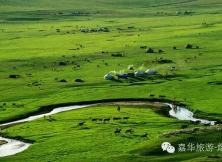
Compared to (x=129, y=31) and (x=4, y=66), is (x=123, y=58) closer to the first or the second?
(x=4, y=66)

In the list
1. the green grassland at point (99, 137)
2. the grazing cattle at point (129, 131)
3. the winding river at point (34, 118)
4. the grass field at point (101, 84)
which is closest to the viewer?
the green grassland at point (99, 137)

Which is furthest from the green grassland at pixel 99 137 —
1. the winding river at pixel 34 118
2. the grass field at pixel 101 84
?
the winding river at pixel 34 118

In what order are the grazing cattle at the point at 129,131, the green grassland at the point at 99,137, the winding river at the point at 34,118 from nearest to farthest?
the green grassland at the point at 99,137 < the winding river at the point at 34,118 < the grazing cattle at the point at 129,131

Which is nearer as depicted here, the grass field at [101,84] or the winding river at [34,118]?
the grass field at [101,84]

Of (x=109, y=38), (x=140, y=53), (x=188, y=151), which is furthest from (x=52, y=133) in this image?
(x=109, y=38)

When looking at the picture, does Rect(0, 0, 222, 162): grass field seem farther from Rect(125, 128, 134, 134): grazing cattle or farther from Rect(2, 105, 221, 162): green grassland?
Rect(125, 128, 134, 134): grazing cattle

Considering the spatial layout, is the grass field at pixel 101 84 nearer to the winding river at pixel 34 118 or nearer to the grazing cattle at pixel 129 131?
the grazing cattle at pixel 129 131

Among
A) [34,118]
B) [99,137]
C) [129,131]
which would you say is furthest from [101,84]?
[99,137]

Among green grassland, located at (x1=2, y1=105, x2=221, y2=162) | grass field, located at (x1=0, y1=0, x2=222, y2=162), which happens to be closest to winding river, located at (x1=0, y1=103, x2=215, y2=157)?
grass field, located at (x1=0, y1=0, x2=222, y2=162)

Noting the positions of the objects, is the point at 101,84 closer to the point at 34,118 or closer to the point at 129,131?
→ the point at 34,118

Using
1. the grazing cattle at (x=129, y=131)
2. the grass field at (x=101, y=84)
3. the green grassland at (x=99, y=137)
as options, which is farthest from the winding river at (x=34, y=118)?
the grazing cattle at (x=129, y=131)

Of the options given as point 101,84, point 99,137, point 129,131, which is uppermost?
point 101,84
